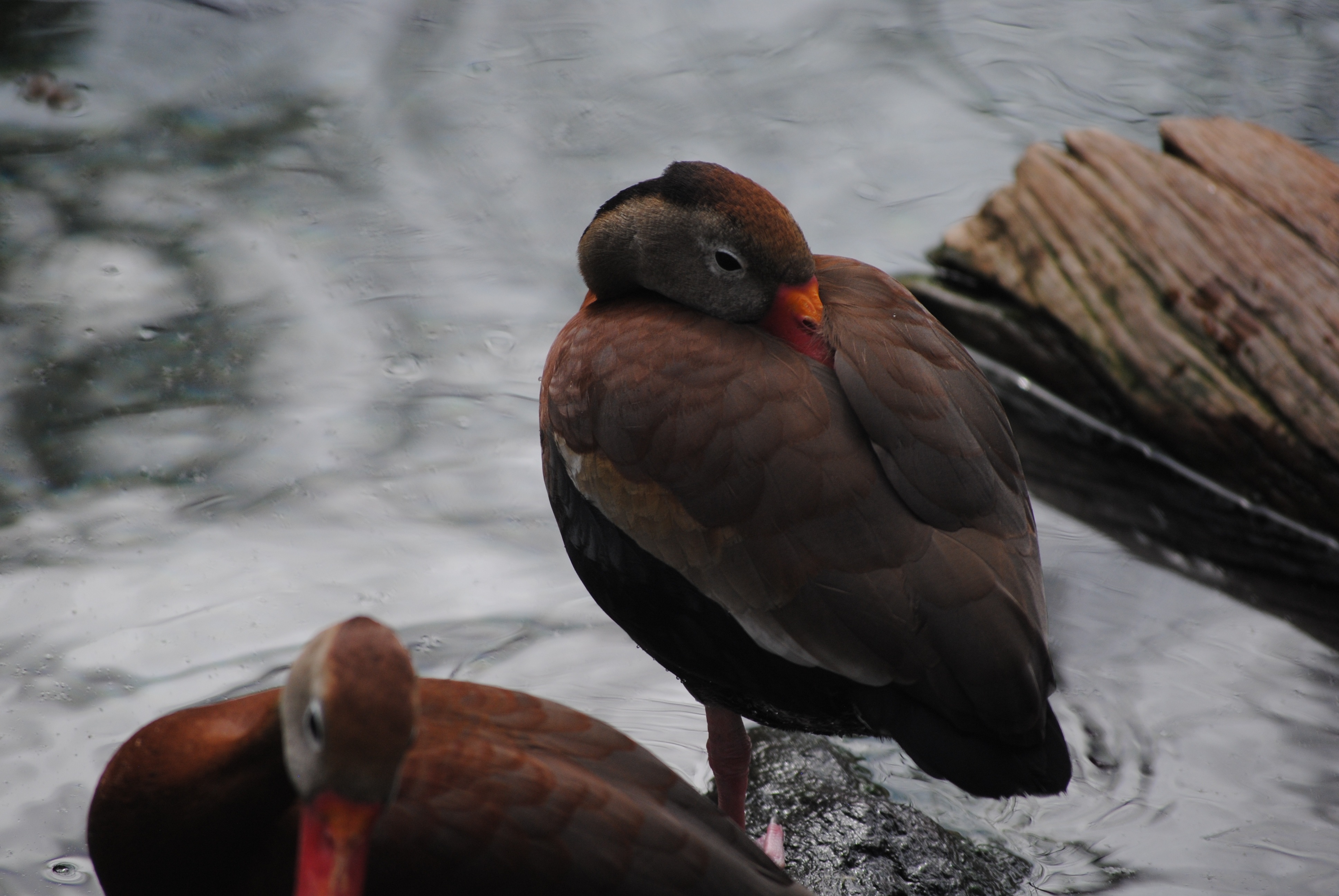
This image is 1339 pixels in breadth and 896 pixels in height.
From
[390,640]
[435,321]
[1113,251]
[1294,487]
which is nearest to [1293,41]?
[1113,251]

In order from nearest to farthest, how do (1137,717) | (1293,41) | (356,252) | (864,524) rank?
(864,524)
(1137,717)
(356,252)
(1293,41)

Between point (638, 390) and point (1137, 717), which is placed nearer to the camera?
point (638, 390)

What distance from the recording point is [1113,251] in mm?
4367

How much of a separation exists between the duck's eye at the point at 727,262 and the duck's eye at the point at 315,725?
128 cm

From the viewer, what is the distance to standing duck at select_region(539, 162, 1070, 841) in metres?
2.16

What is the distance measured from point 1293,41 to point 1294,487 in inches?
153

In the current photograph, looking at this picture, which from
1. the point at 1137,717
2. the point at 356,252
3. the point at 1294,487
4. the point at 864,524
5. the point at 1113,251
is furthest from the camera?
the point at 356,252

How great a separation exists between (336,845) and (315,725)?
0.17 m

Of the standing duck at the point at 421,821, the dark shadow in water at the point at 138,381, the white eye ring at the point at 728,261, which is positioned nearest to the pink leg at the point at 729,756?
the standing duck at the point at 421,821

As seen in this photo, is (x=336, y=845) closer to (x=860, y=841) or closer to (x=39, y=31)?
(x=860, y=841)

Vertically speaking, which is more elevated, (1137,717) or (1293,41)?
(1293,41)

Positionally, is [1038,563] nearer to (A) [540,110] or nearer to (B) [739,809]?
(B) [739,809]

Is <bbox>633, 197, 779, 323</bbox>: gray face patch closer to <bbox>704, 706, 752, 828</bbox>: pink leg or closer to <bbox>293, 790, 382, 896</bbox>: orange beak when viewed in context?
<bbox>704, 706, 752, 828</bbox>: pink leg

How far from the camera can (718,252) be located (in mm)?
2689
